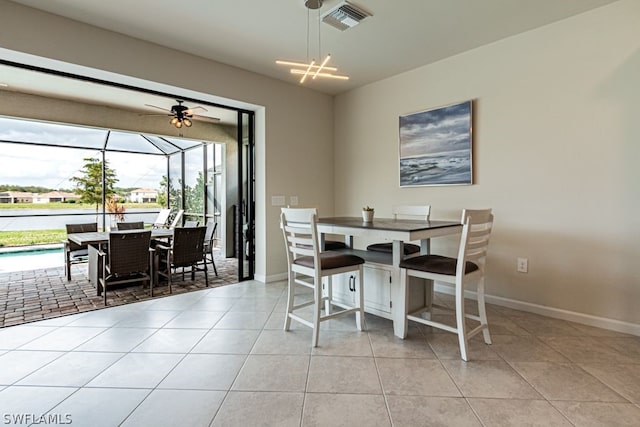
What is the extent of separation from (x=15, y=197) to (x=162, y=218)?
2.79m

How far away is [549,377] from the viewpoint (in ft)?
6.15

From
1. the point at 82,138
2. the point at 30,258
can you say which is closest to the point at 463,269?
the point at 82,138

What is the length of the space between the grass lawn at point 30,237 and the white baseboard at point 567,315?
8587mm

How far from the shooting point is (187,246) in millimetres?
4188

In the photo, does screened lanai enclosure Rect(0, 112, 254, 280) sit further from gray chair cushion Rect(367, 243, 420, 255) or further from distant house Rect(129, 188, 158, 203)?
gray chair cushion Rect(367, 243, 420, 255)

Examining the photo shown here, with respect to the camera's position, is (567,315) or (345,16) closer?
(345,16)

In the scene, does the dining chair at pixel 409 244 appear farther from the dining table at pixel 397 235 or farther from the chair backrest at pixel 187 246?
the chair backrest at pixel 187 246

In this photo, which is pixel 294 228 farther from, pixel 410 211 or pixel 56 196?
pixel 56 196

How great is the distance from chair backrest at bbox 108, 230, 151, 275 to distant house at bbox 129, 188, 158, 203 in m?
4.85

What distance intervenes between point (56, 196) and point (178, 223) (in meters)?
2.70

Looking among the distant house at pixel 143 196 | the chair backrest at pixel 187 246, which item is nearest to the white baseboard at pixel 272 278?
the chair backrest at pixel 187 246

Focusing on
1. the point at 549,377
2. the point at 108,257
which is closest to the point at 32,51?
the point at 108,257

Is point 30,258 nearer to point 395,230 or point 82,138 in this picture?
point 82,138

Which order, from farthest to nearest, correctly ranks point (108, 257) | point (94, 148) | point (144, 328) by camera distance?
point (94, 148)
point (108, 257)
point (144, 328)
